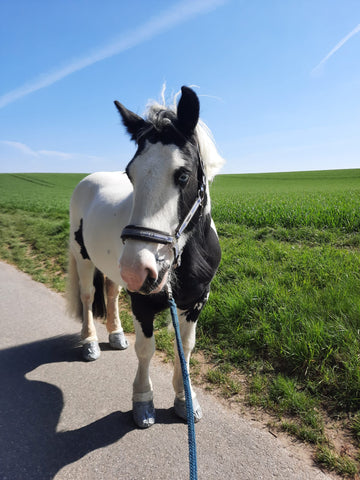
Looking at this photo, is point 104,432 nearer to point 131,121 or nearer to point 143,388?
point 143,388

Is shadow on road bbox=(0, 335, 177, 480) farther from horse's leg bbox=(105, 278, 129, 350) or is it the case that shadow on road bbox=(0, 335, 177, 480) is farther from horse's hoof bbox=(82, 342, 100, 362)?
horse's leg bbox=(105, 278, 129, 350)

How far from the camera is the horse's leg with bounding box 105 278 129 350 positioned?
3.44 m

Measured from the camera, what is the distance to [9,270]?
638 centimetres

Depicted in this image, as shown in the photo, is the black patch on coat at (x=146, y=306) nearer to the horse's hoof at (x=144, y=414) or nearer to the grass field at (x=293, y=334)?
the horse's hoof at (x=144, y=414)

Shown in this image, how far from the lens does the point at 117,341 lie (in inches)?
135

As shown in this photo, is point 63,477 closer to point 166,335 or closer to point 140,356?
point 140,356

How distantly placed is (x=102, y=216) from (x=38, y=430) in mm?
1820

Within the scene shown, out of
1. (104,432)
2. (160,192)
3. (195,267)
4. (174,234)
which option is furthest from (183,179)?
(104,432)

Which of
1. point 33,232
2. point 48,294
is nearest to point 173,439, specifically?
point 48,294

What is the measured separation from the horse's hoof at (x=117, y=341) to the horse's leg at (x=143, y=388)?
1.05 metres

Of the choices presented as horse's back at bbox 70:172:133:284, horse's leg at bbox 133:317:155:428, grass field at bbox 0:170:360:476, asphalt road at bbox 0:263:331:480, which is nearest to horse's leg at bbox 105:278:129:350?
asphalt road at bbox 0:263:331:480

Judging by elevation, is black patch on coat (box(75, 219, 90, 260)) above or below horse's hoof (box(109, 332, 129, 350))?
above

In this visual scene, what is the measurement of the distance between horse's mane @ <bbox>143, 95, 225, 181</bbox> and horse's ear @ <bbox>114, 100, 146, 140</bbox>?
0.29 ft

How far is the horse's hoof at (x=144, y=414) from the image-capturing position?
7.46ft
